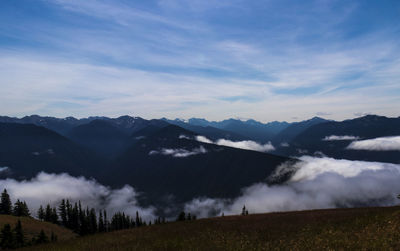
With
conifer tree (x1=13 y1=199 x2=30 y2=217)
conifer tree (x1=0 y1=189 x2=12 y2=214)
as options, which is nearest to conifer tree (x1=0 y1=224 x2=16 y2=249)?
conifer tree (x1=13 y1=199 x2=30 y2=217)

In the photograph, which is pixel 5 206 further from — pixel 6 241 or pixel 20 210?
pixel 6 241

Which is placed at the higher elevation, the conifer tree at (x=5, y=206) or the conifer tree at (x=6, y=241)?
the conifer tree at (x=6, y=241)

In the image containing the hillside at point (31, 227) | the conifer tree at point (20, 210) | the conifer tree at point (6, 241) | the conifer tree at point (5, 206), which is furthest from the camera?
the conifer tree at point (5, 206)

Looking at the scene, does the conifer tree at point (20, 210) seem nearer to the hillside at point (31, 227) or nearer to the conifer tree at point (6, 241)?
the hillside at point (31, 227)

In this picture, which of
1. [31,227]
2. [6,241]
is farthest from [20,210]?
[6,241]

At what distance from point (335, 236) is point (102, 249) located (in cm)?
1500

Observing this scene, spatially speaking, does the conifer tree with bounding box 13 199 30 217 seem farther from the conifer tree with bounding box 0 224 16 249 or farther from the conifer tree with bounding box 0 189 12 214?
the conifer tree with bounding box 0 224 16 249

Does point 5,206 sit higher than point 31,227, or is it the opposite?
point 5,206

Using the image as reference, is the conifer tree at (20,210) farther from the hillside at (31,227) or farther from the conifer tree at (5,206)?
the hillside at (31,227)

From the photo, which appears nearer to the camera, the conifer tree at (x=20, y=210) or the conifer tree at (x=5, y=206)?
the conifer tree at (x=20, y=210)

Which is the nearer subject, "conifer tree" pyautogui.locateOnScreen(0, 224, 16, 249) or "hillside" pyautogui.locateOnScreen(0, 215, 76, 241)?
"conifer tree" pyautogui.locateOnScreen(0, 224, 16, 249)

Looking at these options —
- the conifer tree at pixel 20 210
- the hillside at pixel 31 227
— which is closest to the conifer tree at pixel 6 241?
the hillside at pixel 31 227

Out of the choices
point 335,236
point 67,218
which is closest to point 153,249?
point 335,236

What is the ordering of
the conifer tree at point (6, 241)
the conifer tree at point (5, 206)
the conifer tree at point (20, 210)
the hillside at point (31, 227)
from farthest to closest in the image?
the conifer tree at point (5, 206) < the conifer tree at point (20, 210) < the hillside at point (31, 227) < the conifer tree at point (6, 241)
